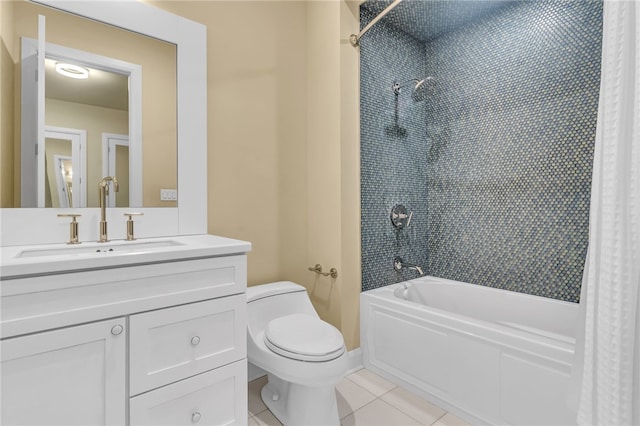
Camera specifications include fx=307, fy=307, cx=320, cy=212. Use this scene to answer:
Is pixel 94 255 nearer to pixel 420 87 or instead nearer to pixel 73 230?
pixel 73 230

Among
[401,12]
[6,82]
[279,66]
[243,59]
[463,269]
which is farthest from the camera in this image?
[463,269]

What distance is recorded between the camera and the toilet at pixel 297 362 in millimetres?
1340

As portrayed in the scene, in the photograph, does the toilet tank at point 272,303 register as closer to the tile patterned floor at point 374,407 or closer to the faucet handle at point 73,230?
the tile patterned floor at point 374,407

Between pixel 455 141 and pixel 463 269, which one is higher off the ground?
pixel 455 141

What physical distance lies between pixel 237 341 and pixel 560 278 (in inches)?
78.1

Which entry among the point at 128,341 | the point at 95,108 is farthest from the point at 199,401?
the point at 95,108

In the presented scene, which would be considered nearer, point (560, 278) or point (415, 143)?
point (560, 278)

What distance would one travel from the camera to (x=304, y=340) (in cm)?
145

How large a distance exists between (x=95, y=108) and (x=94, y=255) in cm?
87

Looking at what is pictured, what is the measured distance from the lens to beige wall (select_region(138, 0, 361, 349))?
185 cm

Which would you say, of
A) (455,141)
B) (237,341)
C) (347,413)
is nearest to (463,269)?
(455,141)

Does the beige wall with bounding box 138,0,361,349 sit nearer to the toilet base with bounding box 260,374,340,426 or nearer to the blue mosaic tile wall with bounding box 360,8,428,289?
the blue mosaic tile wall with bounding box 360,8,428,289

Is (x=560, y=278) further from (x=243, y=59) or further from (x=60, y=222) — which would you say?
(x=60, y=222)

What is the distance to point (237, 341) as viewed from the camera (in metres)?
1.29
